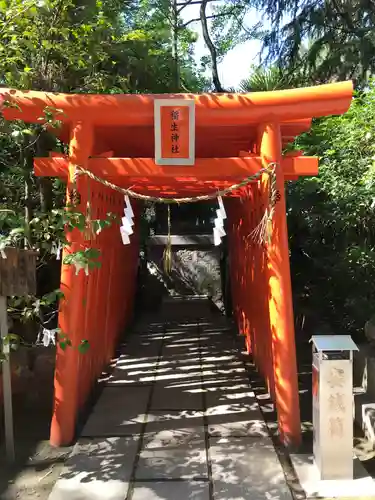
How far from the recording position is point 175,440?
4277 millimetres

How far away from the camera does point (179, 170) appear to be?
442cm

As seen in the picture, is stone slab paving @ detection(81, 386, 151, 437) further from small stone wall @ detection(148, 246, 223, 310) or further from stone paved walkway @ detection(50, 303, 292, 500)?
small stone wall @ detection(148, 246, 223, 310)

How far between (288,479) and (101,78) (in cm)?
470

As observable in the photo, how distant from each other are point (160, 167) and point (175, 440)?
2.47m

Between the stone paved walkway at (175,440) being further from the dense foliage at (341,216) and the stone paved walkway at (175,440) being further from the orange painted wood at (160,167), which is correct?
the orange painted wood at (160,167)

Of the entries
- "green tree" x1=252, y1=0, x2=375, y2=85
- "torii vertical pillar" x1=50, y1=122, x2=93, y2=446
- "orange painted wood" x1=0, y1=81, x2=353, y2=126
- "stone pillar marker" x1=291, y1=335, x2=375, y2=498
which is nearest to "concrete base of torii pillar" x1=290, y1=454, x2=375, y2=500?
"stone pillar marker" x1=291, y1=335, x2=375, y2=498

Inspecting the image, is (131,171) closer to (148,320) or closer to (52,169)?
(52,169)

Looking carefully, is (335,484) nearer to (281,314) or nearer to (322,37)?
(281,314)

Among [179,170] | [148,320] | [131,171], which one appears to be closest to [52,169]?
[131,171]

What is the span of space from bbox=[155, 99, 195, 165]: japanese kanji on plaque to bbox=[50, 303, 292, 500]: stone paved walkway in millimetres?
2499

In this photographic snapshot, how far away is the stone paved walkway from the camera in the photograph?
3.44 meters

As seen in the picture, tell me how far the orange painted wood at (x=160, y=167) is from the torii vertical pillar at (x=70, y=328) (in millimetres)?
199

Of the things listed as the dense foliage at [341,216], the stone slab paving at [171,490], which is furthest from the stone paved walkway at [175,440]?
the dense foliage at [341,216]

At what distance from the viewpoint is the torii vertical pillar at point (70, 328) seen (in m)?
4.23
